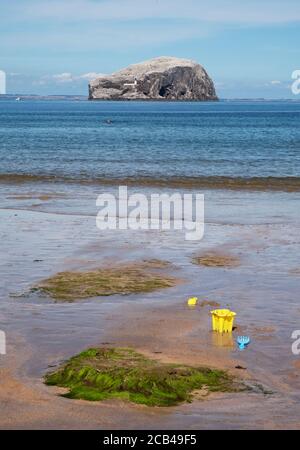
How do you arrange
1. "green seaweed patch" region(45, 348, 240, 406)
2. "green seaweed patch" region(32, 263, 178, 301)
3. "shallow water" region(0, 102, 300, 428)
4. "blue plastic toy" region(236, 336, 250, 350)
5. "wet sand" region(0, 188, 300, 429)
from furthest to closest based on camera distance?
"green seaweed patch" region(32, 263, 178, 301)
"blue plastic toy" region(236, 336, 250, 350)
"shallow water" region(0, 102, 300, 428)
"green seaweed patch" region(45, 348, 240, 406)
"wet sand" region(0, 188, 300, 429)

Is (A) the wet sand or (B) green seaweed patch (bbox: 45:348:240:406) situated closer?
(A) the wet sand

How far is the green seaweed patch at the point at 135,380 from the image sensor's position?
8789 mm

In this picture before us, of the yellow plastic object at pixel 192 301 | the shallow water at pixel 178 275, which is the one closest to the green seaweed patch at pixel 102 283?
the shallow water at pixel 178 275

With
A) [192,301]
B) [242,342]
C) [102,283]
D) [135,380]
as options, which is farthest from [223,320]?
[102,283]

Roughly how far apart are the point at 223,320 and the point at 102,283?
370cm

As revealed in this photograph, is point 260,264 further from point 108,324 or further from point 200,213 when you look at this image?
point 200,213

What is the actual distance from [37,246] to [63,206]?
7.82 m

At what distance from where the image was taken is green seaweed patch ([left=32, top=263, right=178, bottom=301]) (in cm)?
1348

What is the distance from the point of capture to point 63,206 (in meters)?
25.2

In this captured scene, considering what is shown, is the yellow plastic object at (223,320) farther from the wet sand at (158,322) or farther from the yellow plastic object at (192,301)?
the yellow plastic object at (192,301)

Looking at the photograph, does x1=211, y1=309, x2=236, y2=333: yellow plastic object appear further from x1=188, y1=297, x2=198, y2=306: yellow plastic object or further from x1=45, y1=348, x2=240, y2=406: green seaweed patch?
x1=45, y1=348, x2=240, y2=406: green seaweed patch

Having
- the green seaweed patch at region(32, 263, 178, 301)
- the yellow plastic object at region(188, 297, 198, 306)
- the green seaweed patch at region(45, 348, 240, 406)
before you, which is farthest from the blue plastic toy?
the green seaweed patch at region(32, 263, 178, 301)

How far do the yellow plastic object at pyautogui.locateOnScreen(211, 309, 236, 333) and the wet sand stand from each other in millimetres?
244

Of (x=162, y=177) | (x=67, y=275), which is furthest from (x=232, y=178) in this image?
(x=67, y=275)
